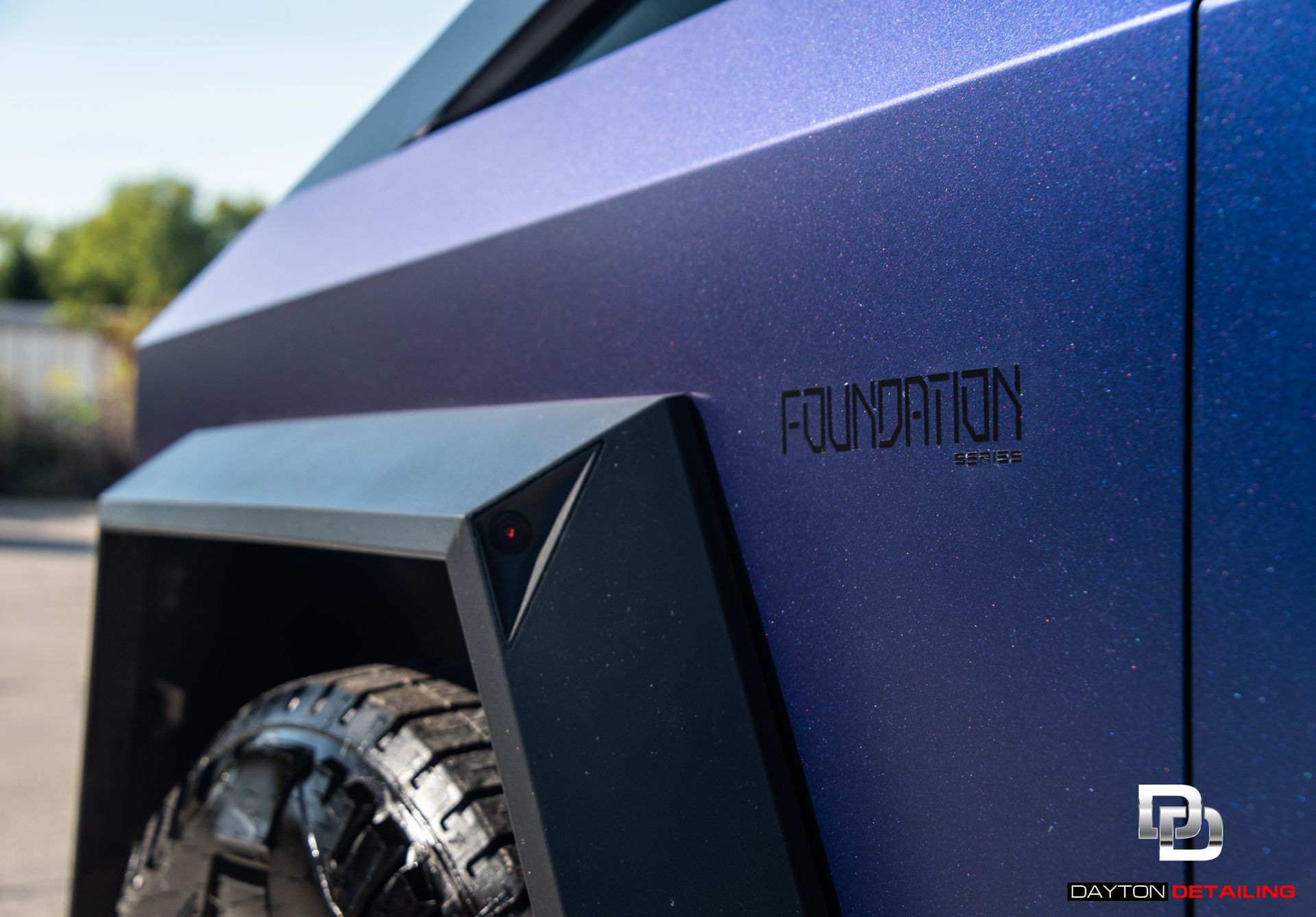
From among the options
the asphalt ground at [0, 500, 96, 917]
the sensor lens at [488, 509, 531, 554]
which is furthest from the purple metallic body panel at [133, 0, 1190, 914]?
the asphalt ground at [0, 500, 96, 917]

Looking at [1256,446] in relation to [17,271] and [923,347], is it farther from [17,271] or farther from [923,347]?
Result: [17,271]

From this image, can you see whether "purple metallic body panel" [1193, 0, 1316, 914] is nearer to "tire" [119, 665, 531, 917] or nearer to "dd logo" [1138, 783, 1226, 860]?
"dd logo" [1138, 783, 1226, 860]

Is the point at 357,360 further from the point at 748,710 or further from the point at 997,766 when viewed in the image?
the point at 997,766

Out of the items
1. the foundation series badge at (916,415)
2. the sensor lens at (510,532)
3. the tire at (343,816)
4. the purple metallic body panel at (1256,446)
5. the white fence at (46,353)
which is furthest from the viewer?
the white fence at (46,353)

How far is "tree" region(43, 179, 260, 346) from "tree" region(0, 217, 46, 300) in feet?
4.26

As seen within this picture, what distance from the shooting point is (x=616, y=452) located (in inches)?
42.1

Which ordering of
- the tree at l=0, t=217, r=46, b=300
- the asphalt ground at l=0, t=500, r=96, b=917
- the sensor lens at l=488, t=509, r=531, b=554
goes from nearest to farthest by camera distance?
the sensor lens at l=488, t=509, r=531, b=554 < the asphalt ground at l=0, t=500, r=96, b=917 < the tree at l=0, t=217, r=46, b=300

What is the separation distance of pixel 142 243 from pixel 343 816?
68987 millimetres

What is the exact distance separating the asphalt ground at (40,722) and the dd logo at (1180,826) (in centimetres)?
172

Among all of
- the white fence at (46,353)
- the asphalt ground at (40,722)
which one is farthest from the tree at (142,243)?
the asphalt ground at (40,722)

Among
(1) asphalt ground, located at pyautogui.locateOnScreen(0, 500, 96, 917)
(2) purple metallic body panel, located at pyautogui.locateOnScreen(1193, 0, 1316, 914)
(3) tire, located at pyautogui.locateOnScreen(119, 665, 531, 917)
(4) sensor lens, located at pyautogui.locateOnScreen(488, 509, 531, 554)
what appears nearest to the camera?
(2) purple metallic body panel, located at pyautogui.locateOnScreen(1193, 0, 1316, 914)

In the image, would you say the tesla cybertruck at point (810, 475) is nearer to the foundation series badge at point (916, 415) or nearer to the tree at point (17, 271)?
the foundation series badge at point (916, 415)

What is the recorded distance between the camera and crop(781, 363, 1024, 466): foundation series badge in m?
0.85

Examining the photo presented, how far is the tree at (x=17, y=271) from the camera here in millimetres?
60094
